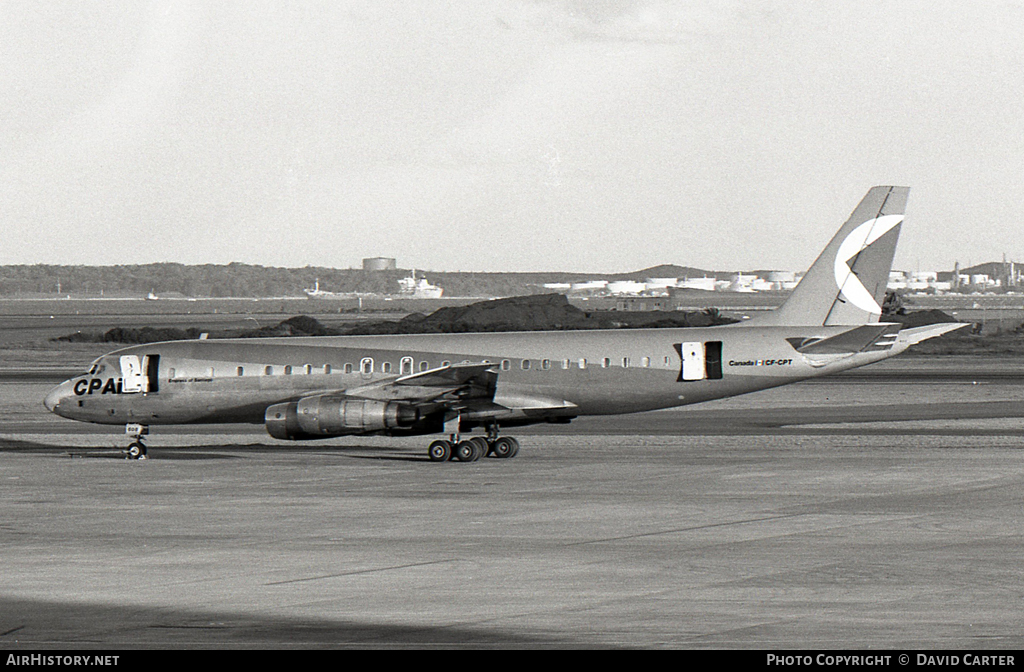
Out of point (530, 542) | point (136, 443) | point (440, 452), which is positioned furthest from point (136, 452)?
point (530, 542)

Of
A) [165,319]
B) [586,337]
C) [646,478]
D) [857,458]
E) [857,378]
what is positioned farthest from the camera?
[165,319]

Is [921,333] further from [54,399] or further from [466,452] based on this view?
[54,399]

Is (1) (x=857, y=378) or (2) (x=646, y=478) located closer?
(2) (x=646, y=478)

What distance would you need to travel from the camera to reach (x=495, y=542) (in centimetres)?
2158

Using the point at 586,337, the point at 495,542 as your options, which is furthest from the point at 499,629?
the point at 586,337

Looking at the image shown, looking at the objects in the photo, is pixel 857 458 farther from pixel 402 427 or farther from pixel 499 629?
pixel 499 629

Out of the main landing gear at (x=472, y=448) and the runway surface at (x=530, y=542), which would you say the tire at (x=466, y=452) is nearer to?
the main landing gear at (x=472, y=448)

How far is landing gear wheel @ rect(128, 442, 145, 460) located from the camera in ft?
117

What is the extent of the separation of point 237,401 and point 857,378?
120 ft

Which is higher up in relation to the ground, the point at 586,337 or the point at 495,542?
the point at 586,337

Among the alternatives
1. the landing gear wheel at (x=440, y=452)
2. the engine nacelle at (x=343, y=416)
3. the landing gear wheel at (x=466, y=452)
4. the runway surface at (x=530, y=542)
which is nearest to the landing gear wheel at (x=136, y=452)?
the runway surface at (x=530, y=542)

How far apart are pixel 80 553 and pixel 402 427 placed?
14059 mm

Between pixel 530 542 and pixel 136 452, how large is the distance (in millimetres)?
17809

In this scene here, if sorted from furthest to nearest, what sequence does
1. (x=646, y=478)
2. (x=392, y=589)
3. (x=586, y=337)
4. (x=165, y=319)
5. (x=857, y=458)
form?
1. (x=165, y=319)
2. (x=586, y=337)
3. (x=857, y=458)
4. (x=646, y=478)
5. (x=392, y=589)
